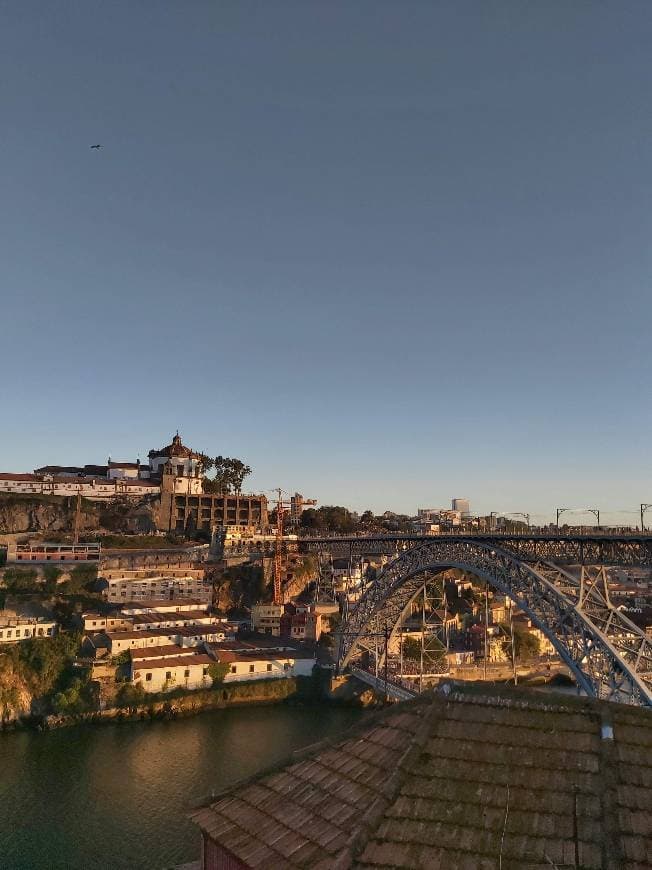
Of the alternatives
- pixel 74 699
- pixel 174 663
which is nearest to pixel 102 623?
pixel 174 663

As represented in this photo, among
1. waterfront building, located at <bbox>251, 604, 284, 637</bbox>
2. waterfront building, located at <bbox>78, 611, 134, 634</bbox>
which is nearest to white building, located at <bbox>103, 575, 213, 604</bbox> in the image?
waterfront building, located at <bbox>251, 604, 284, 637</bbox>

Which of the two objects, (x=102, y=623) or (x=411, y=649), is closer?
(x=102, y=623)

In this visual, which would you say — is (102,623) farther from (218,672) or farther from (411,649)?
(411,649)

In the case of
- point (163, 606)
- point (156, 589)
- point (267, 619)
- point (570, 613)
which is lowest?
point (267, 619)

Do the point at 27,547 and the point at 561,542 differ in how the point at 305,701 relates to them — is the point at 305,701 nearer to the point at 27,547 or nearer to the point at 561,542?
the point at 561,542

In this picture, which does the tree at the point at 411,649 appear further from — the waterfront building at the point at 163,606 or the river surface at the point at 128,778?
the waterfront building at the point at 163,606

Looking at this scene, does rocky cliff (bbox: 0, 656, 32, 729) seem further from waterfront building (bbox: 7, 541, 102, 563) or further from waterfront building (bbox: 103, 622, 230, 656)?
waterfront building (bbox: 7, 541, 102, 563)

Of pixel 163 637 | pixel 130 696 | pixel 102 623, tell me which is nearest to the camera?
pixel 130 696

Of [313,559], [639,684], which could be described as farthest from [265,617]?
[639,684]
